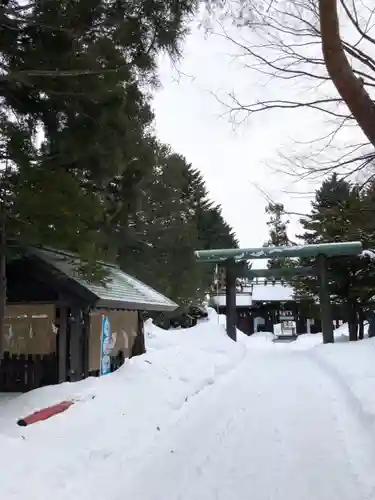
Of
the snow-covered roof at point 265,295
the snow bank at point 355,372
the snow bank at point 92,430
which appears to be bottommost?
the snow bank at point 355,372

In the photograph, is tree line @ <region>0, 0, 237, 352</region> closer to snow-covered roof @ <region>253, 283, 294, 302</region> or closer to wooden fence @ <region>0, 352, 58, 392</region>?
wooden fence @ <region>0, 352, 58, 392</region>

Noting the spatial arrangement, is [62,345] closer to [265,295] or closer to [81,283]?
[81,283]

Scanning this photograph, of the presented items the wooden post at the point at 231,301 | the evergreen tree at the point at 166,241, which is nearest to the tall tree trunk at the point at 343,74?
the evergreen tree at the point at 166,241

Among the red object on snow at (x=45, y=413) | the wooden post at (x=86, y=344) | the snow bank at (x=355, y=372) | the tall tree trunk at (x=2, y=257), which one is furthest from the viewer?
the wooden post at (x=86, y=344)

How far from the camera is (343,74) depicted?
4148 millimetres

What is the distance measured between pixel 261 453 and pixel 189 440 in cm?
104

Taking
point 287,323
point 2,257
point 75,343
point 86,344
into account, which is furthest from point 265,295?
point 2,257

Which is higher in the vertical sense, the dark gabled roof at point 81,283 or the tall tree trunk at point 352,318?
the dark gabled roof at point 81,283

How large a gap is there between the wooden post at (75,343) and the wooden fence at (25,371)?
39 centimetres

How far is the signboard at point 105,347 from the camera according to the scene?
11.1 meters

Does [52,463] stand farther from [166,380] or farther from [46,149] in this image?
[166,380]

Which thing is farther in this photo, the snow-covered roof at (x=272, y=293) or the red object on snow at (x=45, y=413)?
the snow-covered roof at (x=272, y=293)

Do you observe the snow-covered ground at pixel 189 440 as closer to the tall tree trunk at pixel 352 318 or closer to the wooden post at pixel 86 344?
the wooden post at pixel 86 344

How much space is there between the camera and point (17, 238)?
750cm
